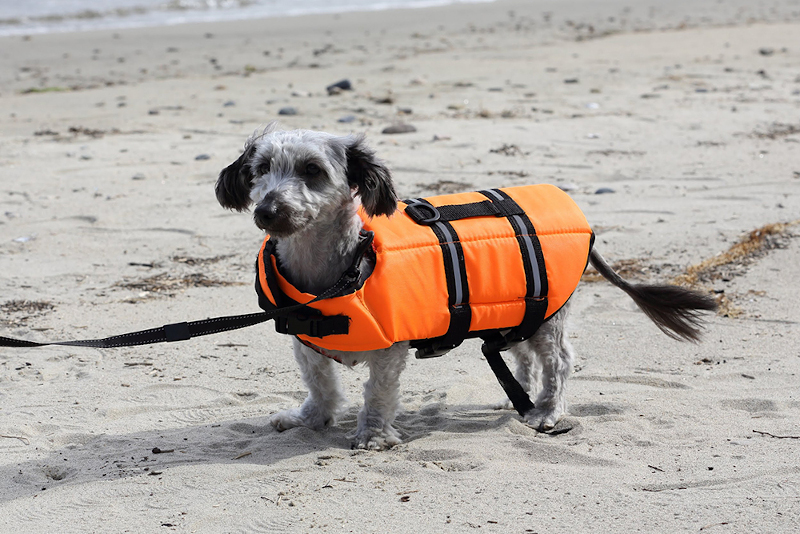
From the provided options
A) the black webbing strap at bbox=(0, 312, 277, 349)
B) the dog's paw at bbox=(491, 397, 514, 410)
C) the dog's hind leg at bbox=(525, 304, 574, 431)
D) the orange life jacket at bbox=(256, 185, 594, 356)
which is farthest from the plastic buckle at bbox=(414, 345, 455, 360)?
the black webbing strap at bbox=(0, 312, 277, 349)

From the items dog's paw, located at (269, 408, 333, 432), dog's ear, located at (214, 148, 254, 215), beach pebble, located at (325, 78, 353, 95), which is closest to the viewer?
dog's ear, located at (214, 148, 254, 215)

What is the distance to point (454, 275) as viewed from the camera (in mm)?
4156

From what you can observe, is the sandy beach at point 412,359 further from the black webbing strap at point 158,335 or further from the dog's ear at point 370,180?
the dog's ear at point 370,180

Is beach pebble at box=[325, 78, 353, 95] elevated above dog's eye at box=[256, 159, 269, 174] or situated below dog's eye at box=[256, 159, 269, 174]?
below

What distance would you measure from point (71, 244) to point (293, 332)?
378cm

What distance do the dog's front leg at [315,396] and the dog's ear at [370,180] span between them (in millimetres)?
904

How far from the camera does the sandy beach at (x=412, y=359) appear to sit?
3.59m

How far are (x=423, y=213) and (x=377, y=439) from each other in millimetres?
1185

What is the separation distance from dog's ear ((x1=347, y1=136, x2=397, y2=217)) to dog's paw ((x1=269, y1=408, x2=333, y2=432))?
3.94 feet

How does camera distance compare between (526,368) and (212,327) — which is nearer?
(212,327)

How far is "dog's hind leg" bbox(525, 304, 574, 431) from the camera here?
14.8 ft

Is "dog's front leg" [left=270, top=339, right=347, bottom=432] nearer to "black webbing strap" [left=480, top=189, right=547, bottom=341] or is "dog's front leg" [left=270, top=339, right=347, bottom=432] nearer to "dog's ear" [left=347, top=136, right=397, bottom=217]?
"dog's ear" [left=347, top=136, right=397, bottom=217]

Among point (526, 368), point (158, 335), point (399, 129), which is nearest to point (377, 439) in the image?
point (526, 368)

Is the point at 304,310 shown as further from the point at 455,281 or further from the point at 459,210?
the point at 459,210
